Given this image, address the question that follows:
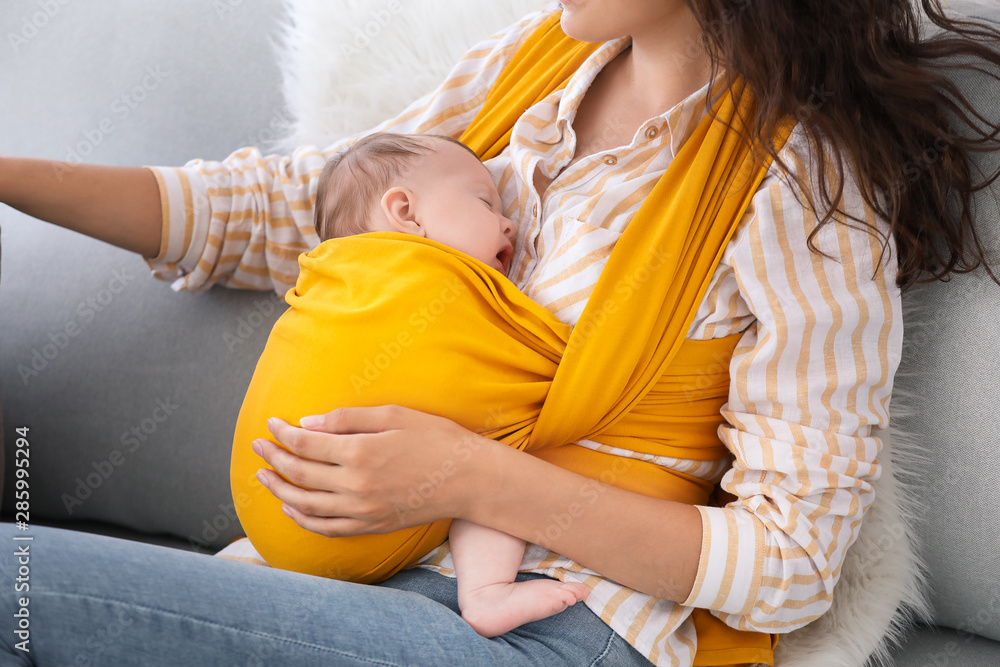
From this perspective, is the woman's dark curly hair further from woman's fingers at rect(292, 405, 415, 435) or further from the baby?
woman's fingers at rect(292, 405, 415, 435)

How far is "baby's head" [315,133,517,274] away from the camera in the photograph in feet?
3.40

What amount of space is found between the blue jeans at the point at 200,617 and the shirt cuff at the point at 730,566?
0.18m

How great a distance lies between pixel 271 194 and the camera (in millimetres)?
1282

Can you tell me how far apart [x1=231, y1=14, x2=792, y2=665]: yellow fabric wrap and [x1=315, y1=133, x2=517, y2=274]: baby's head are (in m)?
0.09

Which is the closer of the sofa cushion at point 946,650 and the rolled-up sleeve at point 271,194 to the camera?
the sofa cushion at point 946,650

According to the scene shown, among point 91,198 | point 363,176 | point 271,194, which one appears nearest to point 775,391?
point 363,176

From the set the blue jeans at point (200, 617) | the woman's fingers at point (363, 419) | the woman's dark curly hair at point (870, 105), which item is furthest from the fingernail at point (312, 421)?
the woman's dark curly hair at point (870, 105)

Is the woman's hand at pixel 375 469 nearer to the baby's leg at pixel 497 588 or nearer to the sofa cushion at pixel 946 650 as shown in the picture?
the baby's leg at pixel 497 588

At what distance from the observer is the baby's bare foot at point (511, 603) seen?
0.84 metres

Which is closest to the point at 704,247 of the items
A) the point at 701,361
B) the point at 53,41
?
the point at 701,361

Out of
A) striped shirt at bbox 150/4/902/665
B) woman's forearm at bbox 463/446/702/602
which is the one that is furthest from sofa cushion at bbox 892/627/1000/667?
woman's forearm at bbox 463/446/702/602

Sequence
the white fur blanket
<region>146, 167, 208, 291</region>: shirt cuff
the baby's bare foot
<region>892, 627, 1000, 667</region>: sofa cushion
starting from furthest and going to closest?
the white fur blanket → <region>146, 167, 208, 291</region>: shirt cuff → <region>892, 627, 1000, 667</region>: sofa cushion → the baby's bare foot

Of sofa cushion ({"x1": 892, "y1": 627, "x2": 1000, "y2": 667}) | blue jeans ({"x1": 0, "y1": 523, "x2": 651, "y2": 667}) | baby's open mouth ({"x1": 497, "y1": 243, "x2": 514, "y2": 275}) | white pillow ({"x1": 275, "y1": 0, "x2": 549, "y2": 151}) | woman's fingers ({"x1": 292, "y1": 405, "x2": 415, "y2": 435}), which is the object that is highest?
white pillow ({"x1": 275, "y1": 0, "x2": 549, "y2": 151})

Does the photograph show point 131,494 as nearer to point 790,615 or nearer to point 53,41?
point 53,41
